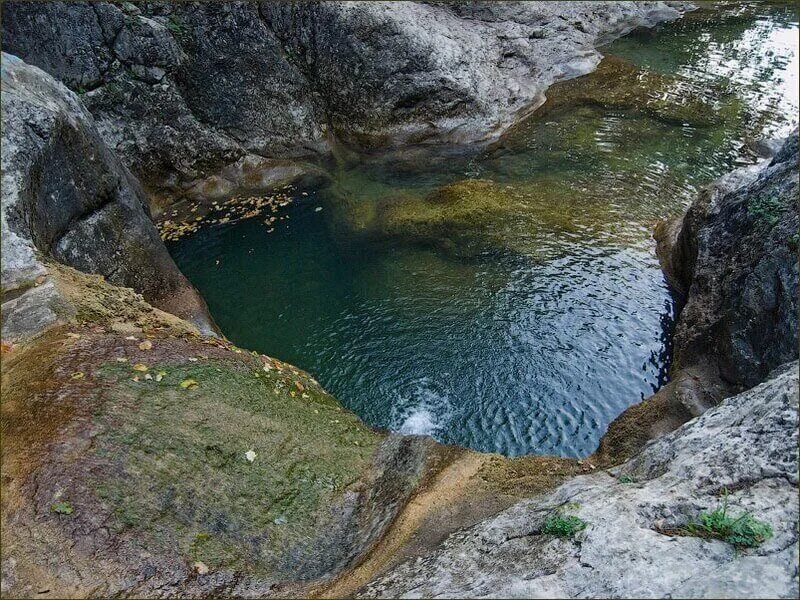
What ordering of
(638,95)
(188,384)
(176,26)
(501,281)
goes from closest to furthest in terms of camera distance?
(188,384), (501,281), (176,26), (638,95)

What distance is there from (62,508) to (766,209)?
1101 centimetres

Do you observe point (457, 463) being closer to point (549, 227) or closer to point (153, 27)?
point (549, 227)

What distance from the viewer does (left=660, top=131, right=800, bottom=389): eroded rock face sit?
7.91m

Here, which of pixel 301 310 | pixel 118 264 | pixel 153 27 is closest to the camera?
pixel 118 264

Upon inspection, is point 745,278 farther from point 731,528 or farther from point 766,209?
point 731,528

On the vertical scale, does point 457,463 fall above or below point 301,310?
below

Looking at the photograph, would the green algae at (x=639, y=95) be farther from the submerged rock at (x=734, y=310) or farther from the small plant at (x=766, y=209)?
the small plant at (x=766, y=209)

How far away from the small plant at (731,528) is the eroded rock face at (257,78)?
1648 centimetres

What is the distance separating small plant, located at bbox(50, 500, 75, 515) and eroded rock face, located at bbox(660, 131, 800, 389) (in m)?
8.77

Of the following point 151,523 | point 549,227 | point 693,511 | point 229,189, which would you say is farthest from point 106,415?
point 229,189

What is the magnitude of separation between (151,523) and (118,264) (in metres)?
6.39

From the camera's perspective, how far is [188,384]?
7.10 meters

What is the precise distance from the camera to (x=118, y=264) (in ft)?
34.6

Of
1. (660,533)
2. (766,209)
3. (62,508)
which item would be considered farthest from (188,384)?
(766,209)
